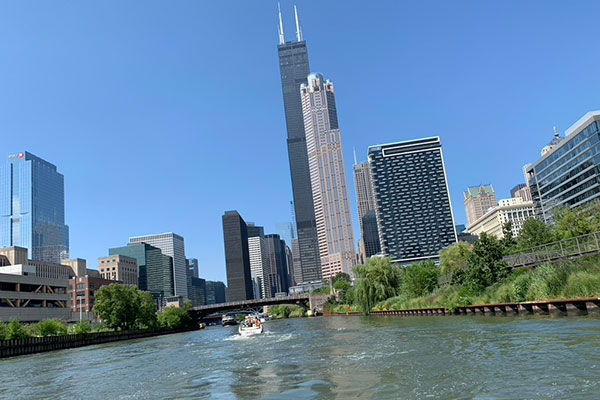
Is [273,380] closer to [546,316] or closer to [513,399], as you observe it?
[513,399]

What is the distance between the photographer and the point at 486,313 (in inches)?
1923

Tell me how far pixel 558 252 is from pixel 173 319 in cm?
12888

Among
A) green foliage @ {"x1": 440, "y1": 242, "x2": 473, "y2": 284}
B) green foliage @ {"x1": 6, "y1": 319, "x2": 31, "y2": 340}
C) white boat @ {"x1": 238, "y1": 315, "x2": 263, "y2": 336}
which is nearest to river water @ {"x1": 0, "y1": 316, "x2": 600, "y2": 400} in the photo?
white boat @ {"x1": 238, "y1": 315, "x2": 263, "y2": 336}

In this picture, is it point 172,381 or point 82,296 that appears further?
point 82,296

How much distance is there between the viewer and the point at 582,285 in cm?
3547

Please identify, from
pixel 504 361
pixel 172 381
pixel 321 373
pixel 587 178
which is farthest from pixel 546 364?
pixel 587 178

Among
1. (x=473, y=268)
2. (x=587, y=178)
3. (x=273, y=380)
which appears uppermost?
(x=587, y=178)

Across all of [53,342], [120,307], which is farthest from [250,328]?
[120,307]

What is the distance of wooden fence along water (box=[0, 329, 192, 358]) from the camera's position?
70.9 meters

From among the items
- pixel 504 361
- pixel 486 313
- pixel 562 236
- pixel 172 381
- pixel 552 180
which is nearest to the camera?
pixel 504 361

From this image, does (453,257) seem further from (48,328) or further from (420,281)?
(48,328)

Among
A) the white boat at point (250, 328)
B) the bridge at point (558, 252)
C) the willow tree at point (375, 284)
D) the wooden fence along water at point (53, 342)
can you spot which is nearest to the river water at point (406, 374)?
the bridge at point (558, 252)

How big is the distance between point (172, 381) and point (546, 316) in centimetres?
2573

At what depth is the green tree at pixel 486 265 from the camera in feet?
183
